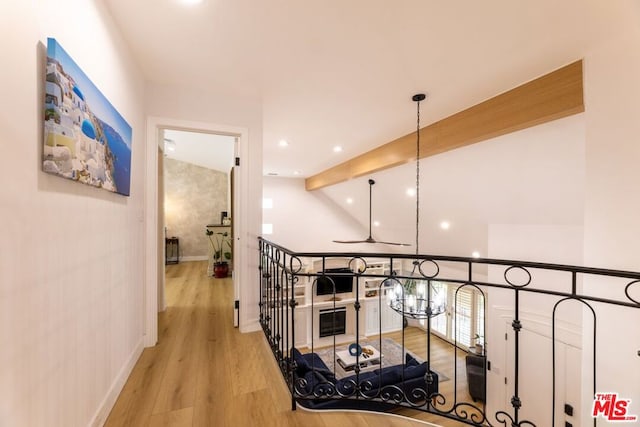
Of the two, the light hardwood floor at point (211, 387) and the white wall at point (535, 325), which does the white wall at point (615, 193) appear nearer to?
the light hardwood floor at point (211, 387)

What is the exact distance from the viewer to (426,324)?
4312mm

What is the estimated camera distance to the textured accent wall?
25.8 ft

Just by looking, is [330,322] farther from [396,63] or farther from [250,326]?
[396,63]

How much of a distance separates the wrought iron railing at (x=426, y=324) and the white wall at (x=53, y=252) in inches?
42.7

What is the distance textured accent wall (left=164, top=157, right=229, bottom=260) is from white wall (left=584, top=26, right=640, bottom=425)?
789 cm

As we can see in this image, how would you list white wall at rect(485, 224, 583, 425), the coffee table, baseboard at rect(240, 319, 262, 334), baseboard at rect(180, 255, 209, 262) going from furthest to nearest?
baseboard at rect(180, 255, 209, 262)
the coffee table
white wall at rect(485, 224, 583, 425)
baseboard at rect(240, 319, 262, 334)

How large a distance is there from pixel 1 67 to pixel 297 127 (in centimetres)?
294

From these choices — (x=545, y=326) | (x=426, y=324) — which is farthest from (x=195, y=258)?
(x=545, y=326)

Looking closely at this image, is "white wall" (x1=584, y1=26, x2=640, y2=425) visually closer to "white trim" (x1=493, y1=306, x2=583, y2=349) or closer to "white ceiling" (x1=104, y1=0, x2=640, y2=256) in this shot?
"white ceiling" (x1=104, y1=0, x2=640, y2=256)

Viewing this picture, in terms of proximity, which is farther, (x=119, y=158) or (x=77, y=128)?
(x=119, y=158)

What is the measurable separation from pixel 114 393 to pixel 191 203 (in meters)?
7.03

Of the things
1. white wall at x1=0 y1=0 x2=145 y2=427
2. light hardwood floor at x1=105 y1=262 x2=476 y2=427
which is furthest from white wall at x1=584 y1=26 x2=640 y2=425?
white wall at x1=0 y1=0 x2=145 y2=427

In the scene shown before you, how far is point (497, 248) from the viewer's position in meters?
4.34

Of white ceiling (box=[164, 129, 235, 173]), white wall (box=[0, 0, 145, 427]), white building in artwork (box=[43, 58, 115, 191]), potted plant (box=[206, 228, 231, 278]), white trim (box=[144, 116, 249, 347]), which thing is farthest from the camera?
potted plant (box=[206, 228, 231, 278])
